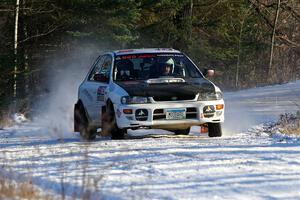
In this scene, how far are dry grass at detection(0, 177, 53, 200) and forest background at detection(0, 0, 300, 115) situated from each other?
748 inches

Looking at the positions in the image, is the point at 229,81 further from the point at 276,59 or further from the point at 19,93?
the point at 19,93

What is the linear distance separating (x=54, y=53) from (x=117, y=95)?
22818mm

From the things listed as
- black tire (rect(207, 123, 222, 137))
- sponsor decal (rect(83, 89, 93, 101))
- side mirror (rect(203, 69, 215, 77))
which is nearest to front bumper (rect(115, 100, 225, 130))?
black tire (rect(207, 123, 222, 137))

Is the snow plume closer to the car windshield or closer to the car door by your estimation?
the car door

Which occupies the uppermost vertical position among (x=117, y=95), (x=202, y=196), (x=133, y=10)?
(x=133, y=10)

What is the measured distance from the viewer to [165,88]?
11172 mm

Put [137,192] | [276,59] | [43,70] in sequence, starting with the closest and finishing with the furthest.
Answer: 1. [137,192]
2. [43,70]
3. [276,59]

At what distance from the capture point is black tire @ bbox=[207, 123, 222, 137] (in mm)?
Answer: 11594

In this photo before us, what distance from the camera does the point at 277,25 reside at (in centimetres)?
4328

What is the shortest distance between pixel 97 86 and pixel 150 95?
1703 mm

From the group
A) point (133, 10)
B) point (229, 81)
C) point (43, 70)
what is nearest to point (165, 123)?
point (133, 10)

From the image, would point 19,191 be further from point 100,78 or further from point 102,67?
point 102,67

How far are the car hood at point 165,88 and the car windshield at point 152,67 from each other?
43cm

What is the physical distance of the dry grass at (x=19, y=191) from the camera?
5.73 metres
